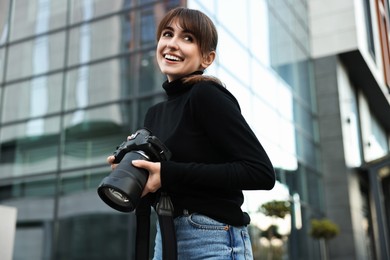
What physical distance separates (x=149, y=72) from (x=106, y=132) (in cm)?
150

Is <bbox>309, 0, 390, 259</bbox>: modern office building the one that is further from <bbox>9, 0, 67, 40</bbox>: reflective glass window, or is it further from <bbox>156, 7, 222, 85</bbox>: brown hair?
<bbox>156, 7, 222, 85</bbox>: brown hair

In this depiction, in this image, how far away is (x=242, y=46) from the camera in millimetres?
12820

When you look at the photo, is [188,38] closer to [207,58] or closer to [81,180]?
[207,58]

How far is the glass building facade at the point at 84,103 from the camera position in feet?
34.7

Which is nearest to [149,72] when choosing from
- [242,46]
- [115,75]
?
[115,75]

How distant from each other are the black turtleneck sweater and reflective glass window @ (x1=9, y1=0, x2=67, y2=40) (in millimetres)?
11035

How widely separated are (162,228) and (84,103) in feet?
32.9

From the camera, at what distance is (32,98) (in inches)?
466

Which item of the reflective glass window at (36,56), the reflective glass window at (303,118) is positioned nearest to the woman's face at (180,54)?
the reflective glass window at (36,56)

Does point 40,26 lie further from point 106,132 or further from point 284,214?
point 284,214

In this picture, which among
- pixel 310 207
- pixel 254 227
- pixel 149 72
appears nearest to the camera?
pixel 149 72

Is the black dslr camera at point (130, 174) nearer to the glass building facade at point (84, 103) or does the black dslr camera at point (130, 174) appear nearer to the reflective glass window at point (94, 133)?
the glass building facade at point (84, 103)

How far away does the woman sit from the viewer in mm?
1491

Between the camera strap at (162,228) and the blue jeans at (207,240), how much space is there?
64 mm
